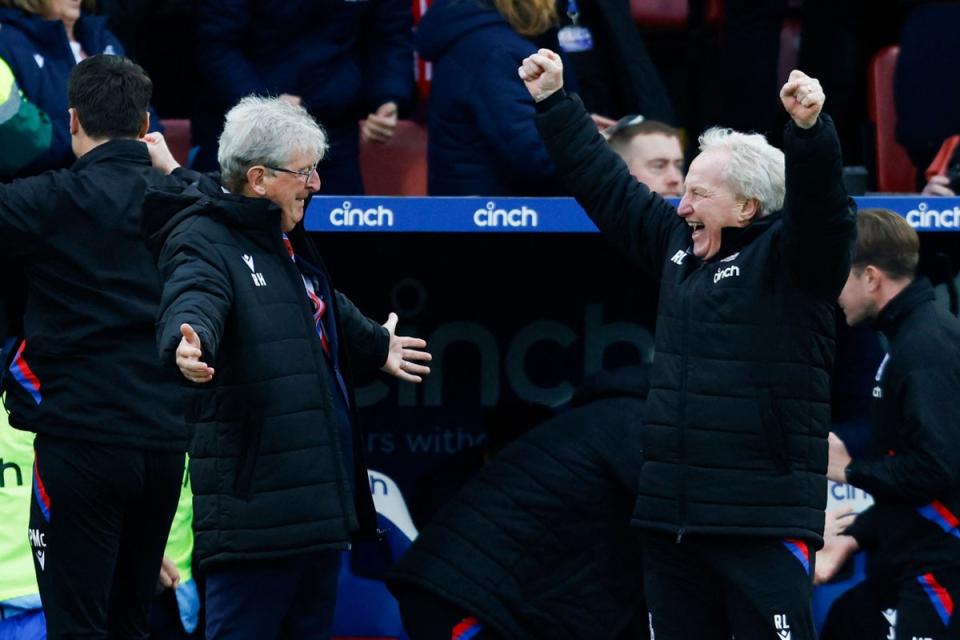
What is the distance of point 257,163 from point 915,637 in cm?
229

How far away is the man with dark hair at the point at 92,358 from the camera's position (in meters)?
4.81

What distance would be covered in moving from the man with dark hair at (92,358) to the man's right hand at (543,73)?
95 centimetres

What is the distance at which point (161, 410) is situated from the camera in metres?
4.89

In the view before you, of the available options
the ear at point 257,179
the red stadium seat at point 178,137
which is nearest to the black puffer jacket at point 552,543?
the ear at point 257,179

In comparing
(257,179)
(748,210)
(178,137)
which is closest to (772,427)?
(748,210)

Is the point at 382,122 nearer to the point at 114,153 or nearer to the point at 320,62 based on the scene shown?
the point at 320,62

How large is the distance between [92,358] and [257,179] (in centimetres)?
75

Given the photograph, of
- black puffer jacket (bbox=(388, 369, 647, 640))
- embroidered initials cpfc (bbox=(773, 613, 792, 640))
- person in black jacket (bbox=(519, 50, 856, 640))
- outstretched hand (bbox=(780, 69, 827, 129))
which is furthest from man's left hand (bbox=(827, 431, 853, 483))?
outstretched hand (bbox=(780, 69, 827, 129))

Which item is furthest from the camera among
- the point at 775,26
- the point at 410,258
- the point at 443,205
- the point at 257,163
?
the point at 775,26

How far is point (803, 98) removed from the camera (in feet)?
13.8

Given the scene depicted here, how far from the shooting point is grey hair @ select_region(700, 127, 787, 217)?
4633 mm

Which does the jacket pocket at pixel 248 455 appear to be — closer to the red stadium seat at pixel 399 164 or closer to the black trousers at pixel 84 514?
the black trousers at pixel 84 514

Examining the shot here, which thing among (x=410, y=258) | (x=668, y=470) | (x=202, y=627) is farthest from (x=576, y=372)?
(x=668, y=470)

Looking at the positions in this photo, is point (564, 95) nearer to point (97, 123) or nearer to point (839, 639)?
point (97, 123)
